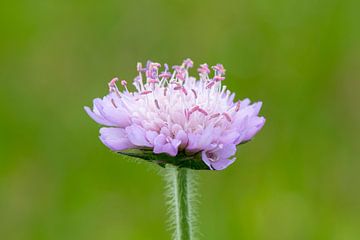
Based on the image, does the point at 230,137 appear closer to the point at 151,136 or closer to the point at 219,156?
the point at 219,156

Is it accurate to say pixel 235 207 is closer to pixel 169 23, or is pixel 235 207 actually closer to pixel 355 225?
pixel 355 225

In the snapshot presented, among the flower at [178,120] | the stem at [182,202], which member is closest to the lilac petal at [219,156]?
the flower at [178,120]

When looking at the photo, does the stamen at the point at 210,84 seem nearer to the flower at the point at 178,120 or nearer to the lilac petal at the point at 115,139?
the flower at the point at 178,120

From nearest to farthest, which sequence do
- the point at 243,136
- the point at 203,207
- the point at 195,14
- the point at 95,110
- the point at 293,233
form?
the point at 243,136, the point at 95,110, the point at 293,233, the point at 203,207, the point at 195,14

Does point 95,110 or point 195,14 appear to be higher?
point 195,14

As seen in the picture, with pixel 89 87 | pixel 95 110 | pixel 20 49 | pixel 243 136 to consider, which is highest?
pixel 20 49

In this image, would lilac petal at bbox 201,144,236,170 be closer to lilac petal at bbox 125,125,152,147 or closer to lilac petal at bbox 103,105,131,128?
lilac petal at bbox 125,125,152,147

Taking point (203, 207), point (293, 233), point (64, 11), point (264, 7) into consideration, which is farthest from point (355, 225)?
point (64, 11)

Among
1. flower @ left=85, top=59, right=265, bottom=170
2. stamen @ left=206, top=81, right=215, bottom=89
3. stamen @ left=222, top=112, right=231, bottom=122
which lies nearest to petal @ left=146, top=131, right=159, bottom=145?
flower @ left=85, top=59, right=265, bottom=170
